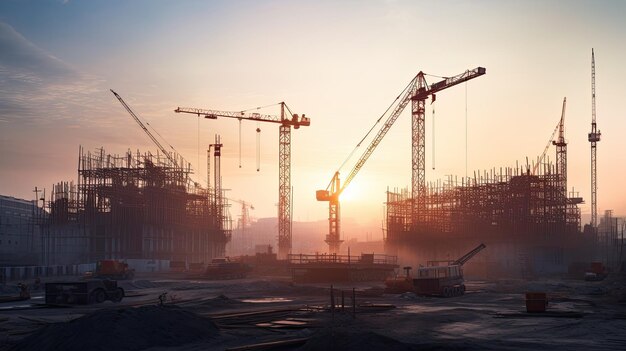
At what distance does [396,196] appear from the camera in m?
120

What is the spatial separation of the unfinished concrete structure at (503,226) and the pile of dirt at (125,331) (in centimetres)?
6866

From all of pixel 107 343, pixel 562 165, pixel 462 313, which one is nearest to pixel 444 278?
pixel 462 313

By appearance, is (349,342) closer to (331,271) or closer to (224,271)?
(331,271)

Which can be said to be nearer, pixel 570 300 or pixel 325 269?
pixel 570 300

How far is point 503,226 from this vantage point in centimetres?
9725

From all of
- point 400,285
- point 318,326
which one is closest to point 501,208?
point 400,285

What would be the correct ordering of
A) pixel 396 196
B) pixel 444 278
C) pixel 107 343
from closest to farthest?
pixel 107 343, pixel 444 278, pixel 396 196

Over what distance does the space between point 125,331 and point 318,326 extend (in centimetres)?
773

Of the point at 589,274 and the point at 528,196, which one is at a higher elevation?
the point at 528,196

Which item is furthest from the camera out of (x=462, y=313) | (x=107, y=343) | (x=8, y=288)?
(x=8, y=288)

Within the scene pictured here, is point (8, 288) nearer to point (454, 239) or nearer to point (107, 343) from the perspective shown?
point (107, 343)

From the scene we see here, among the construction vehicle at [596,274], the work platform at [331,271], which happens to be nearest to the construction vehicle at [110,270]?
the work platform at [331,271]

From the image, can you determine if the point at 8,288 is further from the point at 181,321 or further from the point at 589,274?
the point at 589,274

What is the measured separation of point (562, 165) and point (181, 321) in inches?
4527
